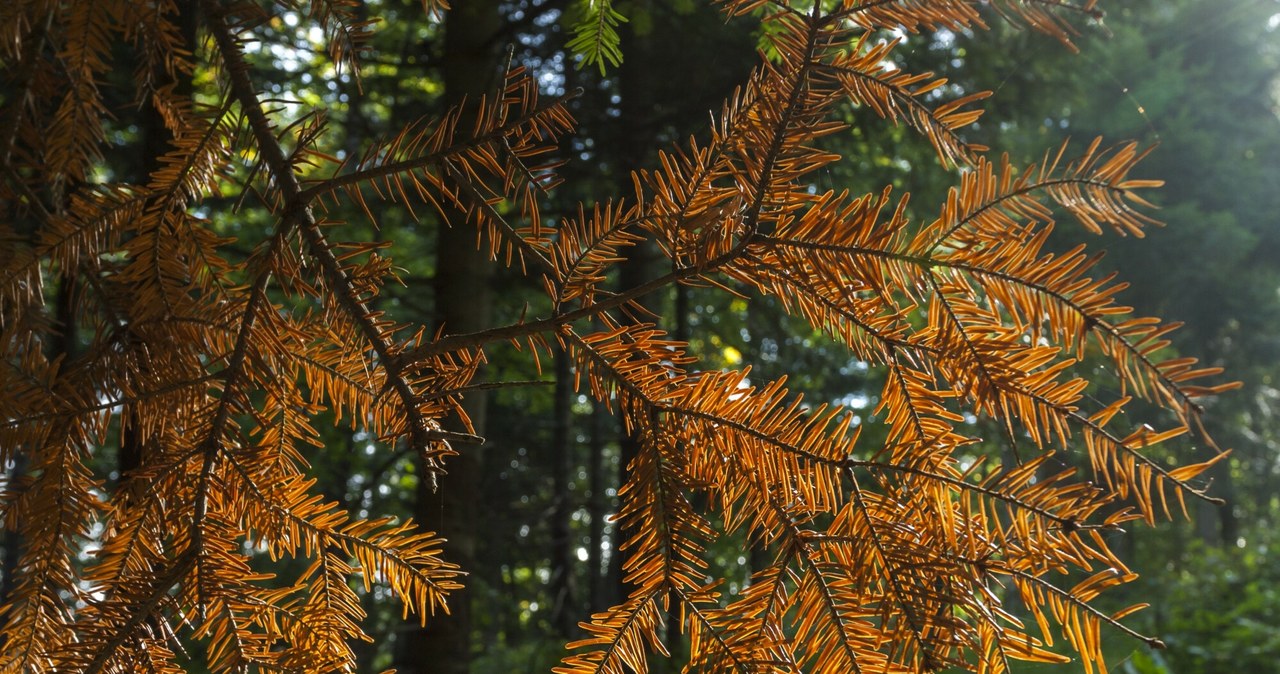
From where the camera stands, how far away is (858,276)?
69cm

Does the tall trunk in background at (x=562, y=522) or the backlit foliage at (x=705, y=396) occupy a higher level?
the tall trunk in background at (x=562, y=522)

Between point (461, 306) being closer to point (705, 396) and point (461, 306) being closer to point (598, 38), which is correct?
point (598, 38)

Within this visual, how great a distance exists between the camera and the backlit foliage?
25.9 inches

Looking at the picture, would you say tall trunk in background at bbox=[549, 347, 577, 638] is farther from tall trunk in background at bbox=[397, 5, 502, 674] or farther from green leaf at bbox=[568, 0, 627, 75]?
green leaf at bbox=[568, 0, 627, 75]

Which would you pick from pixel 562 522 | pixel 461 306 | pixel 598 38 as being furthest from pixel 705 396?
pixel 562 522

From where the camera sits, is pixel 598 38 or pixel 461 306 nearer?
pixel 598 38

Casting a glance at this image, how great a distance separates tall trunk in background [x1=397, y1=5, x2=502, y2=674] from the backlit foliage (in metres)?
1.45

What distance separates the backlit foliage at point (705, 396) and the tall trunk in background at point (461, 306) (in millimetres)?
1450

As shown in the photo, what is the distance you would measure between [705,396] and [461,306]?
2.22 meters

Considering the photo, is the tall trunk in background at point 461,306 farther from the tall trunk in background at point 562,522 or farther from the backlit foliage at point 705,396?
the tall trunk in background at point 562,522

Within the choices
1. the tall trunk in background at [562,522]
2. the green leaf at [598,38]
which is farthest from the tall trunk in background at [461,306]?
the tall trunk in background at [562,522]

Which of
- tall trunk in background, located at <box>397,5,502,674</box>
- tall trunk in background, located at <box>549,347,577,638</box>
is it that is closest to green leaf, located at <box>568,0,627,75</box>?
tall trunk in background, located at <box>397,5,502,674</box>

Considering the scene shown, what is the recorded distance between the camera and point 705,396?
0.77m

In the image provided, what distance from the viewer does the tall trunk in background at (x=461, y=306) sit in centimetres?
262
